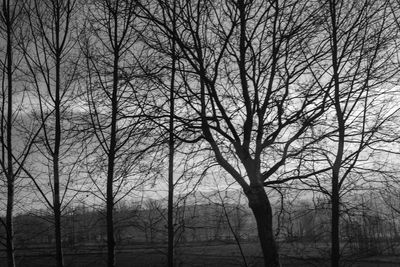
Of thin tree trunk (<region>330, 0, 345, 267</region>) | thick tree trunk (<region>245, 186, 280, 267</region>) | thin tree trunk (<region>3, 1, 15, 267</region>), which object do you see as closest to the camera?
thin tree trunk (<region>330, 0, 345, 267</region>)

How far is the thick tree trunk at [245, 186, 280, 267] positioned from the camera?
601 cm

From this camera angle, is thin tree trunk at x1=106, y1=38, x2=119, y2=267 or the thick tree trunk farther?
thin tree trunk at x1=106, y1=38, x2=119, y2=267

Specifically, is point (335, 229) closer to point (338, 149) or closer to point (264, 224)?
point (264, 224)

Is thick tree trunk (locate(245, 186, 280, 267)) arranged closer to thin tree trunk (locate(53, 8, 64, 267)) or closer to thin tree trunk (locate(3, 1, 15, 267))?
thin tree trunk (locate(53, 8, 64, 267))

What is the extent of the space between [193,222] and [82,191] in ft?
7.84

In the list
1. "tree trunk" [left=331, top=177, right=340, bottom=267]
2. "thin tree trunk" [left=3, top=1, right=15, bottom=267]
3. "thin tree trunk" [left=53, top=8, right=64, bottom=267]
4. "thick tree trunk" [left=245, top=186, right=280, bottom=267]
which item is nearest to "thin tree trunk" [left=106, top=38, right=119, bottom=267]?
"thin tree trunk" [left=53, top=8, right=64, bottom=267]

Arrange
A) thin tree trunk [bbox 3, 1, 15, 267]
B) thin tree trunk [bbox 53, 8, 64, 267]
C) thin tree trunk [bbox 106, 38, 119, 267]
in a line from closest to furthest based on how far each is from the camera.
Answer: thin tree trunk [bbox 106, 38, 119, 267]
thin tree trunk [bbox 53, 8, 64, 267]
thin tree trunk [bbox 3, 1, 15, 267]

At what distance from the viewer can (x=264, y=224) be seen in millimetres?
6094

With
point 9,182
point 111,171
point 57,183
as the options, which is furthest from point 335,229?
point 9,182

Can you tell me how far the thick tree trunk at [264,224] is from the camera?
601cm

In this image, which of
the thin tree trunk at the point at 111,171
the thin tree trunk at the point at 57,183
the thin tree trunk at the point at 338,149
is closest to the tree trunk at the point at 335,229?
the thin tree trunk at the point at 338,149

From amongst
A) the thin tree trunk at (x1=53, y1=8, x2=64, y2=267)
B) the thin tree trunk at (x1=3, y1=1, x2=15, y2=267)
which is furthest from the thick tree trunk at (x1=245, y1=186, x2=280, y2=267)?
the thin tree trunk at (x1=3, y1=1, x2=15, y2=267)

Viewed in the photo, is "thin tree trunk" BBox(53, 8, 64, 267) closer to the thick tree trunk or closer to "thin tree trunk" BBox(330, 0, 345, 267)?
the thick tree trunk

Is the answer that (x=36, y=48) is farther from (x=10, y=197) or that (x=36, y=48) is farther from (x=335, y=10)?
(x=335, y=10)
